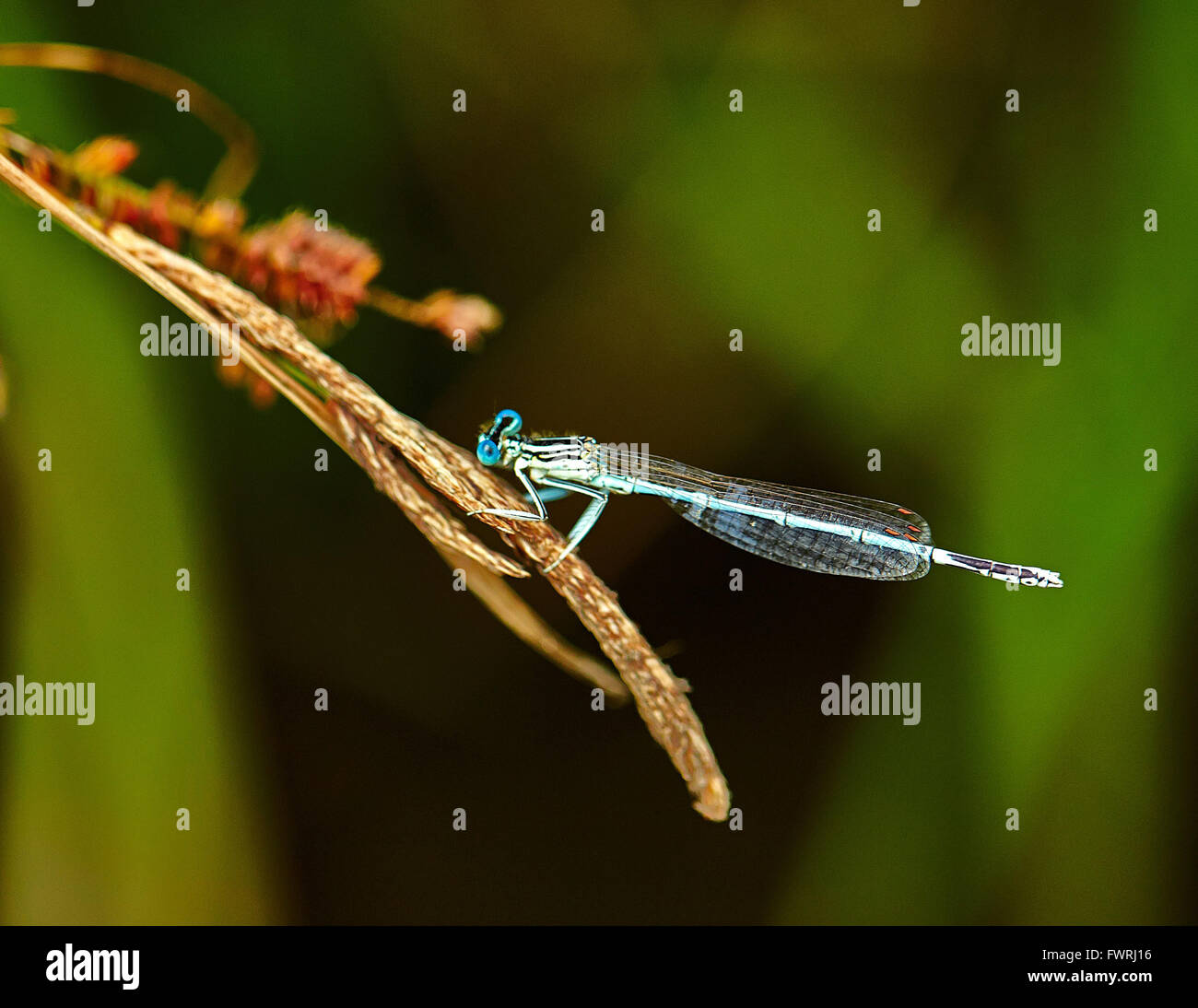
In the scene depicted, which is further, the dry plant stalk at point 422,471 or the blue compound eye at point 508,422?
the blue compound eye at point 508,422

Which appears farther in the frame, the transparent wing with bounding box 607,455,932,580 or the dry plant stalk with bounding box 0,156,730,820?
the transparent wing with bounding box 607,455,932,580

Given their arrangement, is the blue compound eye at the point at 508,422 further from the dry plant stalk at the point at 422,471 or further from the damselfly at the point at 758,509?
the dry plant stalk at the point at 422,471

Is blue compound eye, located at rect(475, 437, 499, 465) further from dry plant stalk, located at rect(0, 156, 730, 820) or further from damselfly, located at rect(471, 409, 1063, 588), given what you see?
dry plant stalk, located at rect(0, 156, 730, 820)

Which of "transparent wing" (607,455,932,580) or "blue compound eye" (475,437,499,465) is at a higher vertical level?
"blue compound eye" (475,437,499,465)

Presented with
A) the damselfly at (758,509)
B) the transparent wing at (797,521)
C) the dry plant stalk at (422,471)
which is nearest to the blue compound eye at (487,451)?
the damselfly at (758,509)

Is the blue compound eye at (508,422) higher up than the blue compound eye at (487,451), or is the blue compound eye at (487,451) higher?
the blue compound eye at (508,422)

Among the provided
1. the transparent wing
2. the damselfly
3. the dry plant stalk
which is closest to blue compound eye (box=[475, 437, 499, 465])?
the damselfly

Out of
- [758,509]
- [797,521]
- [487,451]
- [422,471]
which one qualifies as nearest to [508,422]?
[487,451]
